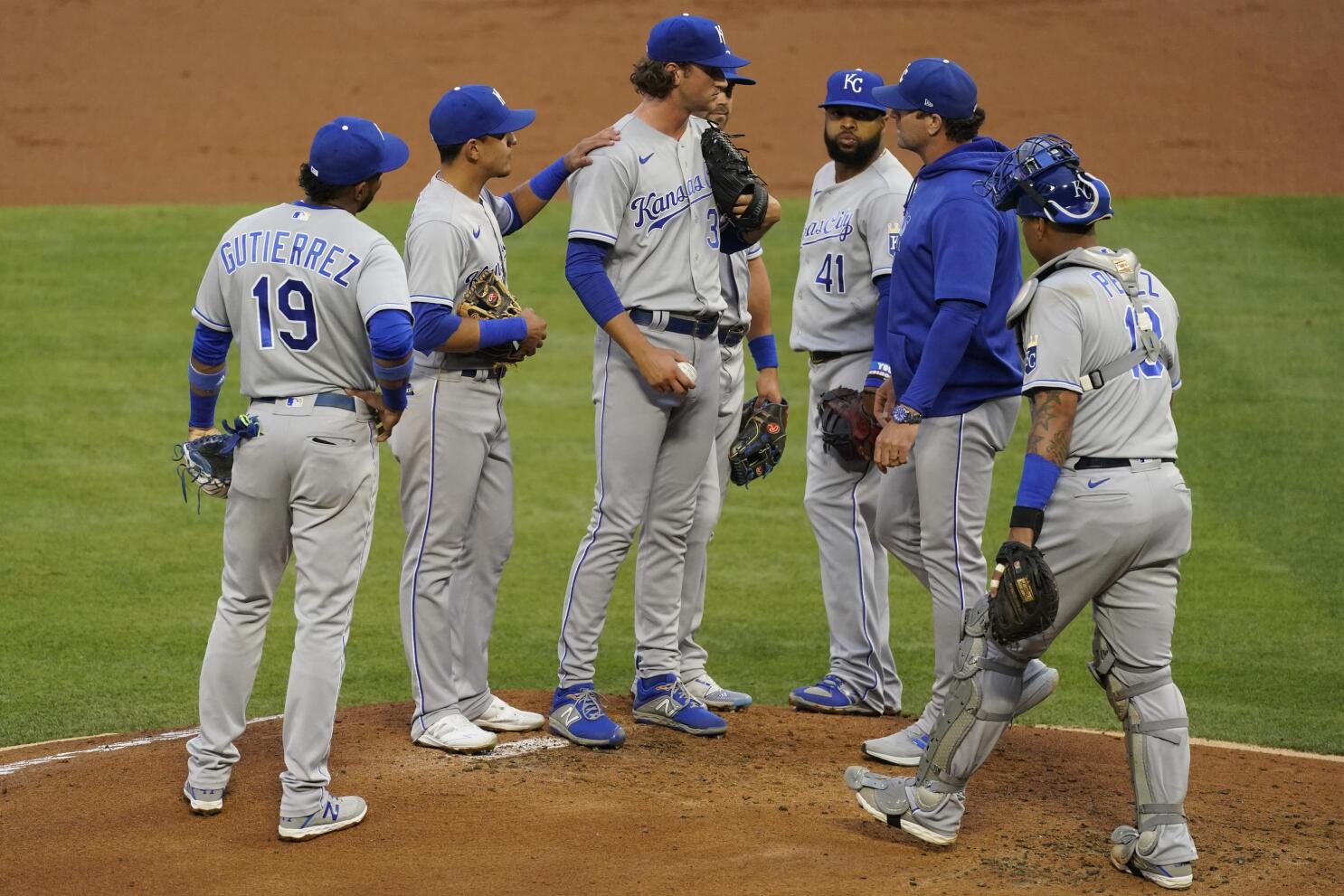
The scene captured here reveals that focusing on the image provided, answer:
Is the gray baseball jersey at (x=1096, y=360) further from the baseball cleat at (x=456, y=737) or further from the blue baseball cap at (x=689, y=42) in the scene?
the baseball cleat at (x=456, y=737)

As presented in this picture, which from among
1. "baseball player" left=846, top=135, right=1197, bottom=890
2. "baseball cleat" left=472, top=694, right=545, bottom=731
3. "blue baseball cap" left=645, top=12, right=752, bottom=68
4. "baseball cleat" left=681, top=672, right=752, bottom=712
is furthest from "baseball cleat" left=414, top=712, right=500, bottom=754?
"blue baseball cap" left=645, top=12, right=752, bottom=68

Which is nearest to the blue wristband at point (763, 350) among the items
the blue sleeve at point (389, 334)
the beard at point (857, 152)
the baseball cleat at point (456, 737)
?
the beard at point (857, 152)

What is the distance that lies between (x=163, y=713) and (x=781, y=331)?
28.0 feet

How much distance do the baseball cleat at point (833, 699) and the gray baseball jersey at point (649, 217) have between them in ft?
5.07

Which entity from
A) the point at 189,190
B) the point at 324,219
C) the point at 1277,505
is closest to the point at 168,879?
the point at 324,219

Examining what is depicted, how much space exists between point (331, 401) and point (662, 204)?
4.41 ft

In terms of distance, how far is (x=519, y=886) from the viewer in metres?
4.07

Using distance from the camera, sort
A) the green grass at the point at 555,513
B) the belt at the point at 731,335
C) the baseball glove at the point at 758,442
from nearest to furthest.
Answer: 1. the belt at the point at 731,335
2. the baseball glove at the point at 758,442
3. the green grass at the point at 555,513

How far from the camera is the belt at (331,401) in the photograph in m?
4.45

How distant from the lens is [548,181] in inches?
217

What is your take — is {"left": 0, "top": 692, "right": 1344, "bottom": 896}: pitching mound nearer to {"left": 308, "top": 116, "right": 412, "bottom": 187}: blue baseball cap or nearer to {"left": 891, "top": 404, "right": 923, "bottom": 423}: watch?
{"left": 891, "top": 404, "right": 923, "bottom": 423}: watch

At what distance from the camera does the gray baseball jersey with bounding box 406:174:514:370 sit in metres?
4.95

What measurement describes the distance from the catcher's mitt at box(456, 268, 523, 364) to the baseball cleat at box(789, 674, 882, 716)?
1735 millimetres

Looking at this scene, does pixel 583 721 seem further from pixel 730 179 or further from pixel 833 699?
pixel 730 179
